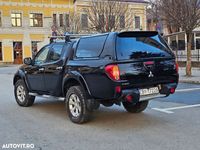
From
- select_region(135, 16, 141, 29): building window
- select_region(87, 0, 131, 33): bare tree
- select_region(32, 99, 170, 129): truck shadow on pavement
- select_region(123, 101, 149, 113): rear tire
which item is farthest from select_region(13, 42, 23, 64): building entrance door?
select_region(123, 101, 149, 113): rear tire

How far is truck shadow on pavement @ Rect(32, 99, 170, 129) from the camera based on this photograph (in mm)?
7129

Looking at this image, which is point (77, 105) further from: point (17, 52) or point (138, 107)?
point (17, 52)

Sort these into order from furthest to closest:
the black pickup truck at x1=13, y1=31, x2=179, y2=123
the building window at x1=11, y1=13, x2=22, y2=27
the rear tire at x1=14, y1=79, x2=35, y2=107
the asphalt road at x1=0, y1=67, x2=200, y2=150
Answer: the building window at x1=11, y1=13, x2=22, y2=27, the rear tire at x1=14, y1=79, x2=35, y2=107, the black pickup truck at x1=13, y1=31, x2=179, y2=123, the asphalt road at x1=0, y1=67, x2=200, y2=150

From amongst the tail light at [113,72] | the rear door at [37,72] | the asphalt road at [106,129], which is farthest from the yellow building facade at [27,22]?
the tail light at [113,72]

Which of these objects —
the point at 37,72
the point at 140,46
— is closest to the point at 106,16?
the point at 37,72

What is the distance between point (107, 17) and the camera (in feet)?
84.2

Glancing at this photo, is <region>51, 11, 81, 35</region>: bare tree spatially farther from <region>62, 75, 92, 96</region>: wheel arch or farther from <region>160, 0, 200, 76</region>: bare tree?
<region>62, 75, 92, 96</region>: wheel arch

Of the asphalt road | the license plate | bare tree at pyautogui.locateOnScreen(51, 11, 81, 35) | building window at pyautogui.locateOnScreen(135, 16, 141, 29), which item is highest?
building window at pyautogui.locateOnScreen(135, 16, 141, 29)

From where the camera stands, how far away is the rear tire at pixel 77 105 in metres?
7.11

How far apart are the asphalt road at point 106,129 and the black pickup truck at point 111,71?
473mm

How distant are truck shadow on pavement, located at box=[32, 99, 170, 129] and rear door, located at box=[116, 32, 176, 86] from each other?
0.87 metres

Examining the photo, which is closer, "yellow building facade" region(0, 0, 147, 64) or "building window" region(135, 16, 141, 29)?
"yellow building facade" region(0, 0, 147, 64)

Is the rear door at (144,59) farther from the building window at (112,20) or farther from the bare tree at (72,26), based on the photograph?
the bare tree at (72,26)

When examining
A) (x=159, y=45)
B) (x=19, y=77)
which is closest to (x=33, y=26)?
(x=19, y=77)
